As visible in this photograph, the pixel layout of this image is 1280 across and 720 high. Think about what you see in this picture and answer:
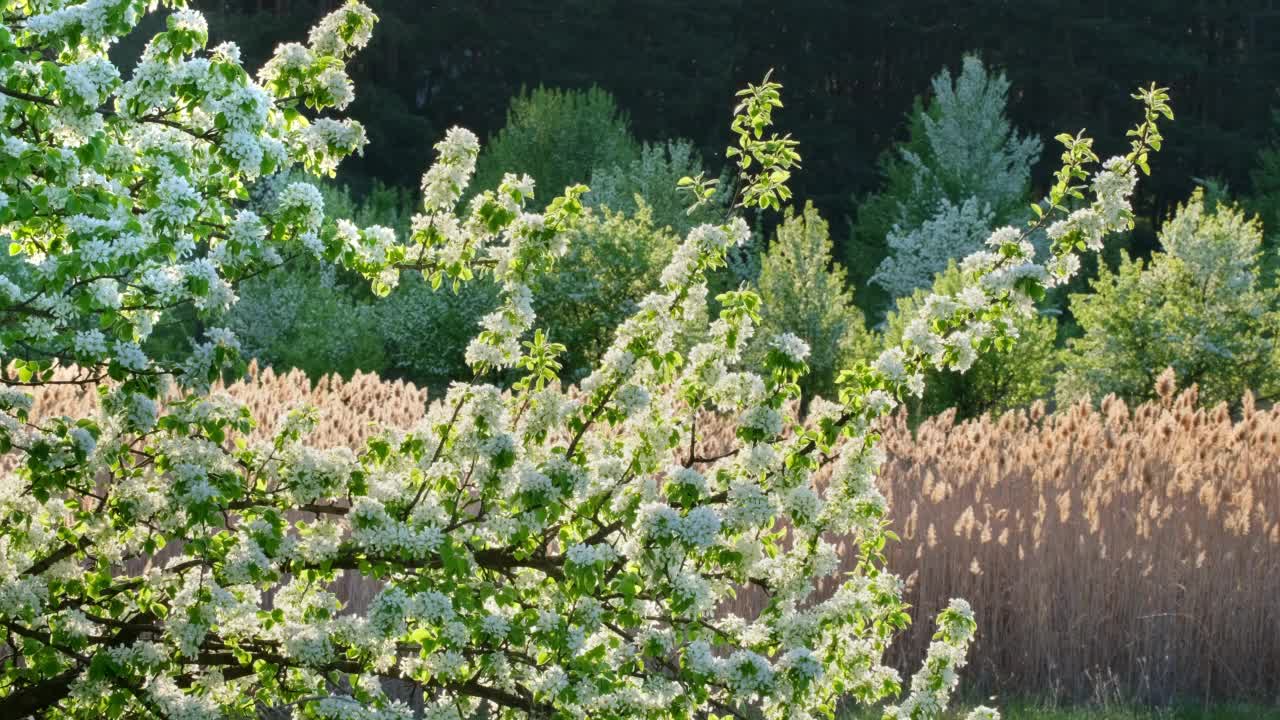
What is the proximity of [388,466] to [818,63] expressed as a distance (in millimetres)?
42179

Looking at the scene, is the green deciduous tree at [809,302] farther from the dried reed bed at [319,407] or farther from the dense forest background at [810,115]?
the dried reed bed at [319,407]

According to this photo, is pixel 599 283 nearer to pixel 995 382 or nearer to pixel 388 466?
pixel 995 382

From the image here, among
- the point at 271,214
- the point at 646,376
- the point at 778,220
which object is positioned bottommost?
the point at 646,376

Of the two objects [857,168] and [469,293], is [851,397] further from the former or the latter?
[857,168]

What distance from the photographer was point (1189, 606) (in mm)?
7922

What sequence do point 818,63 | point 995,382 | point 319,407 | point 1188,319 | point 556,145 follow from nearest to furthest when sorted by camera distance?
point 319,407, point 1188,319, point 995,382, point 556,145, point 818,63

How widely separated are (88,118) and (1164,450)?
854 cm

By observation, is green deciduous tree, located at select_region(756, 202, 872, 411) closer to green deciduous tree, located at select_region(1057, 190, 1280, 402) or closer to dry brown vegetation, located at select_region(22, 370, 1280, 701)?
green deciduous tree, located at select_region(1057, 190, 1280, 402)

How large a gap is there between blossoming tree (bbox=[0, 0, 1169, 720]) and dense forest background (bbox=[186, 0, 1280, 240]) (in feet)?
121

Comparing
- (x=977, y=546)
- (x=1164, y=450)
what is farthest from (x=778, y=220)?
(x=977, y=546)

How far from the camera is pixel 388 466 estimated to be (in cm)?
533

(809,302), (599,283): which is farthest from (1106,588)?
(599,283)

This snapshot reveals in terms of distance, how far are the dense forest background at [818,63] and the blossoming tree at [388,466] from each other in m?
36.8

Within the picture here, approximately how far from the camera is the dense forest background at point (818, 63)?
139 feet
